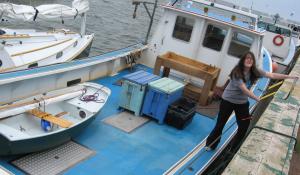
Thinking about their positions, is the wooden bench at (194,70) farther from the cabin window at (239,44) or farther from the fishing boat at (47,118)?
the fishing boat at (47,118)

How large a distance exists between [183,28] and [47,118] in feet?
15.6

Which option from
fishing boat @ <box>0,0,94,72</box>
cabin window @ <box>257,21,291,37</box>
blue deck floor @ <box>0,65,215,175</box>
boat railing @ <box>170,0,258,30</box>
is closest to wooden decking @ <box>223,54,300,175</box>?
blue deck floor @ <box>0,65,215,175</box>

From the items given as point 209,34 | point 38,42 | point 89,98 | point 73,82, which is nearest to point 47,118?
point 89,98

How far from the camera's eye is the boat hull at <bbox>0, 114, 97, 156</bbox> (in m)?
4.36

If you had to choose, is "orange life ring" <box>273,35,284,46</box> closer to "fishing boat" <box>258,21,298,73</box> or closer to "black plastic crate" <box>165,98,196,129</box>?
"fishing boat" <box>258,21,298,73</box>

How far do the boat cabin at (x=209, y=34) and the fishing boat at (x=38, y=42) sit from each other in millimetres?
4071

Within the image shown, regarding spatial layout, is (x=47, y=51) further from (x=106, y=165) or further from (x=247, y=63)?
(x=247, y=63)

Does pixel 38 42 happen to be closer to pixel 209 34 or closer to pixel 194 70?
pixel 209 34

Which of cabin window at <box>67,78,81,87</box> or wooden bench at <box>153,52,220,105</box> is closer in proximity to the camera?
cabin window at <box>67,78,81,87</box>

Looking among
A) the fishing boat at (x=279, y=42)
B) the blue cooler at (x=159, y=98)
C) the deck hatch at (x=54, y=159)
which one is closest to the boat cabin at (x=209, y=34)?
the blue cooler at (x=159, y=98)

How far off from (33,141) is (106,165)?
3.83ft

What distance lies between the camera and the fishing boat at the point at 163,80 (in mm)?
5480

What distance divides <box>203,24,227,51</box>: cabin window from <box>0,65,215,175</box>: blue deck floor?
2356 mm

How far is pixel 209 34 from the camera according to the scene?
857 cm
